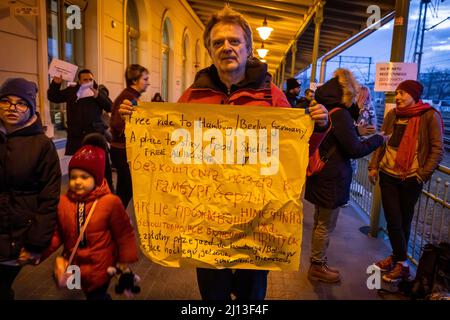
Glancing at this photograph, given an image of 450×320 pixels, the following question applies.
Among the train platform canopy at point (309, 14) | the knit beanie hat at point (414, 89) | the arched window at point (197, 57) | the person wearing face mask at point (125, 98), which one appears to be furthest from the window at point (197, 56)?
the knit beanie hat at point (414, 89)

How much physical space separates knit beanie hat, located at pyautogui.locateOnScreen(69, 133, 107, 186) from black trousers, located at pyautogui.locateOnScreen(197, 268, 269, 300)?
2.57 feet

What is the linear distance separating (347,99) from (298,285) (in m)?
1.66

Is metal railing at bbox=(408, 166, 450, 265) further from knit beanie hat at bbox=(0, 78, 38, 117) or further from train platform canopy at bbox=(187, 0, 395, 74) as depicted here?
train platform canopy at bbox=(187, 0, 395, 74)

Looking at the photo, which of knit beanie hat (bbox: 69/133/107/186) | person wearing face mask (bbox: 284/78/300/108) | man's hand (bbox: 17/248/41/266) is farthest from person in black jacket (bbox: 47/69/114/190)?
person wearing face mask (bbox: 284/78/300/108)

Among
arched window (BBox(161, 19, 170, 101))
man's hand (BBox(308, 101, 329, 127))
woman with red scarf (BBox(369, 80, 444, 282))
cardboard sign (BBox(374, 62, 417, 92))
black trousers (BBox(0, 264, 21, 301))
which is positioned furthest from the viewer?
arched window (BBox(161, 19, 170, 101))

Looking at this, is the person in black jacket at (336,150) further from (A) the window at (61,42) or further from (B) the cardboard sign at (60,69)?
(A) the window at (61,42)

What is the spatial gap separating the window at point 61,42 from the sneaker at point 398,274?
5386 mm

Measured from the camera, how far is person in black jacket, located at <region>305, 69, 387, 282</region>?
289 cm

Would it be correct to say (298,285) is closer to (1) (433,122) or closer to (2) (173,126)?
(1) (433,122)

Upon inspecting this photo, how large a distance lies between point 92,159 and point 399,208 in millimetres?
2694

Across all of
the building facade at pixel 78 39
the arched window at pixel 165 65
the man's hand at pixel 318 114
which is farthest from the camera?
the arched window at pixel 165 65

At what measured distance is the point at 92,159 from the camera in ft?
6.59

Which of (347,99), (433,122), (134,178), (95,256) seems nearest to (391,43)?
(433,122)

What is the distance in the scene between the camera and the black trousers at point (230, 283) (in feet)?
6.09
